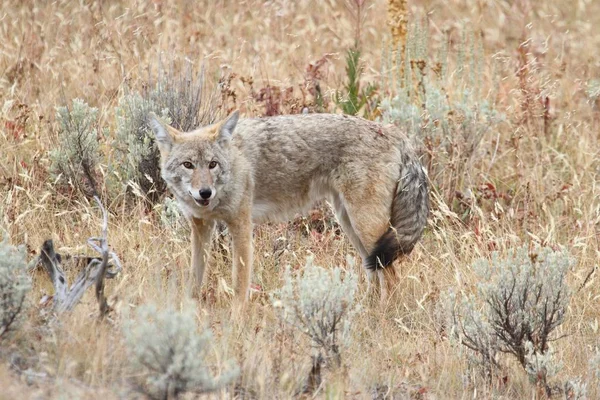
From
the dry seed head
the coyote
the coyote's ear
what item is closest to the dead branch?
the coyote

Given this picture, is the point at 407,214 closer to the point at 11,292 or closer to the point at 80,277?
the point at 80,277

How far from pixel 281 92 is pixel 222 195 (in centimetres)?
239

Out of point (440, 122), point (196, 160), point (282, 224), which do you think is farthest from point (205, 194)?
point (440, 122)

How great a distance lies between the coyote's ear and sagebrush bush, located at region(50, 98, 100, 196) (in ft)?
4.64

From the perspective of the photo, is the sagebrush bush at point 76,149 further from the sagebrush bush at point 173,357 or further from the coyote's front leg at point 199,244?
the sagebrush bush at point 173,357

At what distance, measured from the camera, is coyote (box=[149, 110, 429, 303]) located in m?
5.78

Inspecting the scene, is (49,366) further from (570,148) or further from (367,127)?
(570,148)

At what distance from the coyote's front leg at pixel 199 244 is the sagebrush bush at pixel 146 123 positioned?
0.82m

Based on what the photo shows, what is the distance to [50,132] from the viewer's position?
7.36 metres

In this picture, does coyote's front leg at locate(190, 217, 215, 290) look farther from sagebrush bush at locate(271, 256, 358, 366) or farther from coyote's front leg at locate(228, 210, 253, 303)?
sagebrush bush at locate(271, 256, 358, 366)

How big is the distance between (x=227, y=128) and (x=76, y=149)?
1.55 metres

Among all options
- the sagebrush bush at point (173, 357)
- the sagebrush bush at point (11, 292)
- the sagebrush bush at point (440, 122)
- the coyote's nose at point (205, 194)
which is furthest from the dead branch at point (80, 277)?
the sagebrush bush at point (440, 122)

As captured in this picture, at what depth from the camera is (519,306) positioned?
15.8 feet

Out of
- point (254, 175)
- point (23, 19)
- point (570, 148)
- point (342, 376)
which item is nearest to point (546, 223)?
point (570, 148)
